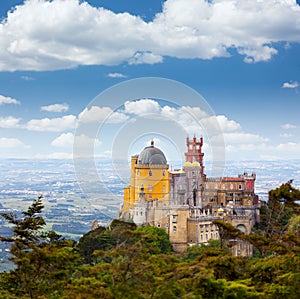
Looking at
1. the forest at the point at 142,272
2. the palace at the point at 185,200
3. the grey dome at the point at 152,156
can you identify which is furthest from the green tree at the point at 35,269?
the grey dome at the point at 152,156

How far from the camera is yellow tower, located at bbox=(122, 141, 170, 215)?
61.4 meters

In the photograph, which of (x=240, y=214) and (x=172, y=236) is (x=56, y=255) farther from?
(x=240, y=214)

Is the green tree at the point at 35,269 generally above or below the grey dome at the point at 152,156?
below

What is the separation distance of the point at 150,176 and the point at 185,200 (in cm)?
511

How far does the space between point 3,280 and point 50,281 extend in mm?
2459

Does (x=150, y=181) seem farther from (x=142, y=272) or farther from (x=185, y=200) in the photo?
(x=142, y=272)

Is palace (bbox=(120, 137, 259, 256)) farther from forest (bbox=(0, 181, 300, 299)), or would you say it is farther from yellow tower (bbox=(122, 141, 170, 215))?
forest (bbox=(0, 181, 300, 299))

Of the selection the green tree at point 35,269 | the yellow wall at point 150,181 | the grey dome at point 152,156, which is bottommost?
the green tree at point 35,269

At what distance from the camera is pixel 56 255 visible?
23141mm

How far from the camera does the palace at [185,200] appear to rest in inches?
2181

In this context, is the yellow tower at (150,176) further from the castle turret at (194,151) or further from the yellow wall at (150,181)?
the castle turret at (194,151)

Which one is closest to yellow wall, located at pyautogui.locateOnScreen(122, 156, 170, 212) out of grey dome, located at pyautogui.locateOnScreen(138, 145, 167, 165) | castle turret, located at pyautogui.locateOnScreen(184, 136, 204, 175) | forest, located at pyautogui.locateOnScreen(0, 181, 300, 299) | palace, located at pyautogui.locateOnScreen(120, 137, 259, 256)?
palace, located at pyautogui.locateOnScreen(120, 137, 259, 256)

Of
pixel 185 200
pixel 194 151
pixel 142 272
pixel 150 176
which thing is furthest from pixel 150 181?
pixel 142 272

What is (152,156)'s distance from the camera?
204 feet
